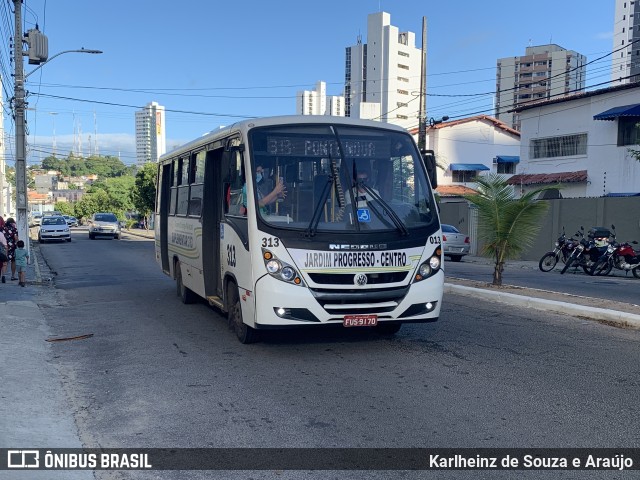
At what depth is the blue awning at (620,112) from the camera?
28.3 meters

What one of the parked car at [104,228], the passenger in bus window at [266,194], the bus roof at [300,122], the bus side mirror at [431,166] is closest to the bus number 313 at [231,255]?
the passenger in bus window at [266,194]

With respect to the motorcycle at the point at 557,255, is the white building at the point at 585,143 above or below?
above

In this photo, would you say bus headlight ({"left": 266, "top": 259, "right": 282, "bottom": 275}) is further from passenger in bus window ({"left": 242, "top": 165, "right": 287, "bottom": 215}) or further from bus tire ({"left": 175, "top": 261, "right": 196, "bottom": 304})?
bus tire ({"left": 175, "top": 261, "right": 196, "bottom": 304})

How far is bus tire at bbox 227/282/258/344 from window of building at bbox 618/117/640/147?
26.6 m

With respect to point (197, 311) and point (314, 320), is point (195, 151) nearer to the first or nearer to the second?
point (197, 311)

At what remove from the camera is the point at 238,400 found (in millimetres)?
5941

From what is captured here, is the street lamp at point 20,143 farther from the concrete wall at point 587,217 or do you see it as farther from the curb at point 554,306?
the concrete wall at point 587,217

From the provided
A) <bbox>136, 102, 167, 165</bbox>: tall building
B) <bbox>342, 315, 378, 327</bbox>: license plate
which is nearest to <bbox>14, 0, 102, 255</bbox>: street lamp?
<bbox>342, 315, 378, 327</bbox>: license plate

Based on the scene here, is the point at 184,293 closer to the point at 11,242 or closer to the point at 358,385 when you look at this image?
the point at 358,385

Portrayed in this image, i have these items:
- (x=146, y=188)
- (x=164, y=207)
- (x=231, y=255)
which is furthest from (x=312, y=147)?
(x=146, y=188)

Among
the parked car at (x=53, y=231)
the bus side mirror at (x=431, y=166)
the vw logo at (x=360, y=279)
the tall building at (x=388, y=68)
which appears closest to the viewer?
the vw logo at (x=360, y=279)

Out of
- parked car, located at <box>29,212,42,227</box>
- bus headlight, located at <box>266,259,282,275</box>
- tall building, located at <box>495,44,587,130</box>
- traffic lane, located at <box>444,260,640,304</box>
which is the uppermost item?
tall building, located at <box>495,44,587,130</box>

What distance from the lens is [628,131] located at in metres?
29.9

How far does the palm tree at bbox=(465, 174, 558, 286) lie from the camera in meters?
13.6
